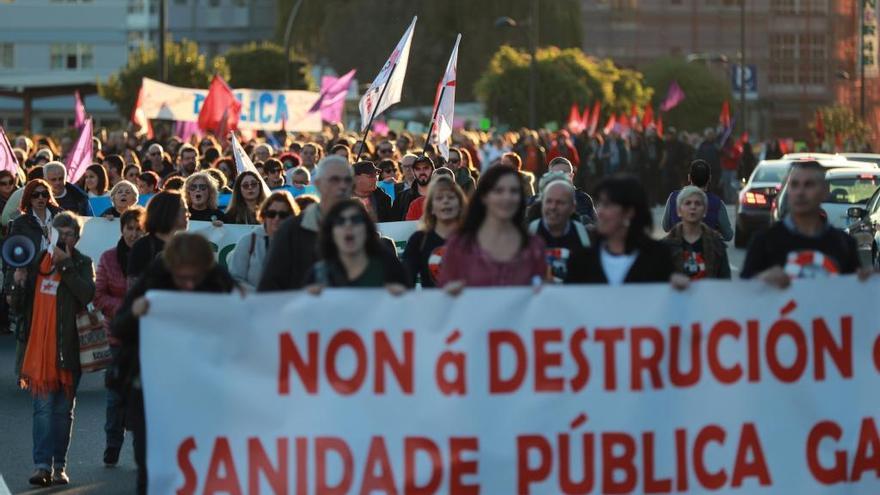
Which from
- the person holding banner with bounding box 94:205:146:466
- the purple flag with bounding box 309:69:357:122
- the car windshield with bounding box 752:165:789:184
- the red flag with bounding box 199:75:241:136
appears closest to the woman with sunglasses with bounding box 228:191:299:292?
the person holding banner with bounding box 94:205:146:466

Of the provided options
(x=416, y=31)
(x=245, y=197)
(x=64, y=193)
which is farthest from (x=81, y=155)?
(x=416, y=31)

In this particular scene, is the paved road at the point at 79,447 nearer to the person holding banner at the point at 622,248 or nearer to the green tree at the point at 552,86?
the person holding banner at the point at 622,248

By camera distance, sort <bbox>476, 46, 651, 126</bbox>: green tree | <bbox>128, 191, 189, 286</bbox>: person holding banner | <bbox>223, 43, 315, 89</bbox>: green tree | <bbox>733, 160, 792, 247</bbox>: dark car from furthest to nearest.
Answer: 1. <bbox>223, 43, 315, 89</bbox>: green tree
2. <bbox>476, 46, 651, 126</bbox>: green tree
3. <bbox>733, 160, 792, 247</bbox>: dark car
4. <bbox>128, 191, 189, 286</bbox>: person holding banner

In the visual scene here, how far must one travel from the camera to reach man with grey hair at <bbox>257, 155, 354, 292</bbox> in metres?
8.58

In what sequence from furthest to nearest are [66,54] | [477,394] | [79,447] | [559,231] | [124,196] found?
[66,54] < [124,196] < [79,447] < [559,231] < [477,394]

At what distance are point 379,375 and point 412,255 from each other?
2.17m

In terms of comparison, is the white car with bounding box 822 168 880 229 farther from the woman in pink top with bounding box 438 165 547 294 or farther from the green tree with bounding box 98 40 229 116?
the green tree with bounding box 98 40 229 116

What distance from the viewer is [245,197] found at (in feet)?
44.8

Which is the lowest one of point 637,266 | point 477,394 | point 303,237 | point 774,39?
point 477,394

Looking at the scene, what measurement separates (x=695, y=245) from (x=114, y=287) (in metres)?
2.90

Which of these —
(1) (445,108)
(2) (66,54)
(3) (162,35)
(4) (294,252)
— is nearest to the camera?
(4) (294,252)

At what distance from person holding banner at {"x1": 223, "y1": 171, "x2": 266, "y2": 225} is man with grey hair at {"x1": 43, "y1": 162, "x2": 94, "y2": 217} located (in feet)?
7.97

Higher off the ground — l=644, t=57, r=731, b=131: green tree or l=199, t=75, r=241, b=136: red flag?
l=644, t=57, r=731, b=131: green tree

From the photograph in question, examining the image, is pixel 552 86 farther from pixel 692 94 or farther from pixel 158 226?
pixel 158 226
